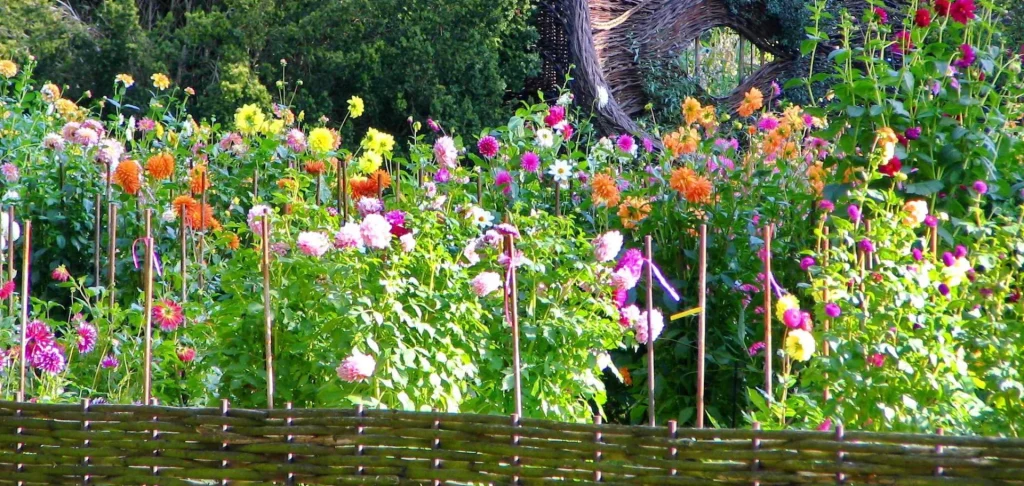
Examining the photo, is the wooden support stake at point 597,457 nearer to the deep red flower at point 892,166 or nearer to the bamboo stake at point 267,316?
the bamboo stake at point 267,316

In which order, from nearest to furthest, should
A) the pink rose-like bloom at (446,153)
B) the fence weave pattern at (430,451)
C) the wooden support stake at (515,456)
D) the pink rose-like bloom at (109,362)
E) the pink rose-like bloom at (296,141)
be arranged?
the fence weave pattern at (430,451)
the wooden support stake at (515,456)
the pink rose-like bloom at (109,362)
the pink rose-like bloom at (446,153)
the pink rose-like bloom at (296,141)

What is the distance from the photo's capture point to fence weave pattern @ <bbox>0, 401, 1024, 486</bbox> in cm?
157

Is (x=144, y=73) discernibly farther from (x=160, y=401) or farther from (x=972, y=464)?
(x=972, y=464)

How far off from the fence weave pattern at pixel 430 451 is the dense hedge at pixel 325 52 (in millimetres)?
5231

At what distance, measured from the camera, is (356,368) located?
196 cm

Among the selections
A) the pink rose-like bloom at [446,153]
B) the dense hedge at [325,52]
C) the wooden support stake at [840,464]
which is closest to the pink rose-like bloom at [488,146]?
the pink rose-like bloom at [446,153]

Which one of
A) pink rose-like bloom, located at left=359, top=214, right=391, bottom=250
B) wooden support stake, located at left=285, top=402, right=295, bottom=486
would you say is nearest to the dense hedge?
pink rose-like bloom, located at left=359, top=214, right=391, bottom=250

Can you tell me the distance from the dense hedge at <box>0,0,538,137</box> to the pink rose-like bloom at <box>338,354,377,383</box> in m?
5.11

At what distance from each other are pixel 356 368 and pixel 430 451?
0.30 metres

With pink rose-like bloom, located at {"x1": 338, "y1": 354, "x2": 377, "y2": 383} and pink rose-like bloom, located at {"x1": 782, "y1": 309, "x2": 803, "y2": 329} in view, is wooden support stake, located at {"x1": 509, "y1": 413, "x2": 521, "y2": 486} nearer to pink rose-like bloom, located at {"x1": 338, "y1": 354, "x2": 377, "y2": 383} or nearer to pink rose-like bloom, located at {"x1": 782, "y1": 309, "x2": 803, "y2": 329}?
pink rose-like bloom, located at {"x1": 338, "y1": 354, "x2": 377, "y2": 383}

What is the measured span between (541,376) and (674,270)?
824 millimetres

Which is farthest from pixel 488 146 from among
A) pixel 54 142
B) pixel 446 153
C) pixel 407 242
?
pixel 54 142

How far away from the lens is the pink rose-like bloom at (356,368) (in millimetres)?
1961

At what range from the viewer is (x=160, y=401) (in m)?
2.56
